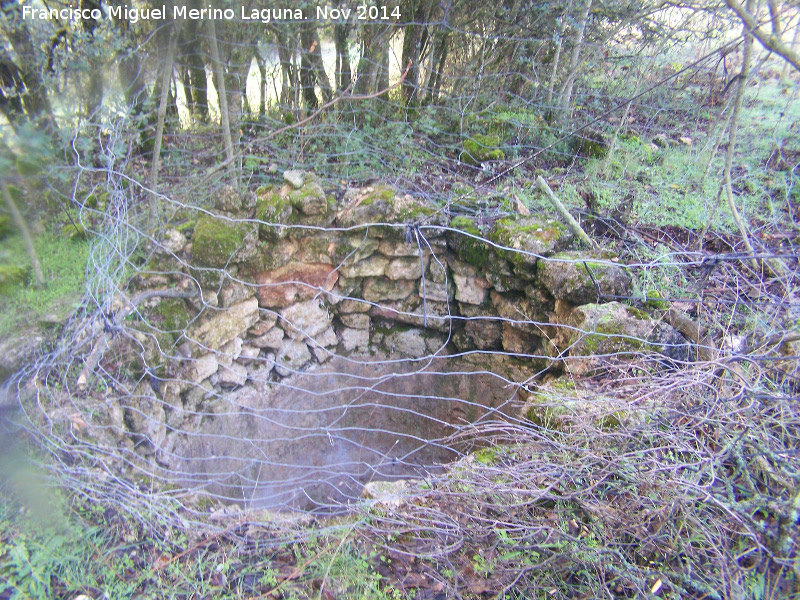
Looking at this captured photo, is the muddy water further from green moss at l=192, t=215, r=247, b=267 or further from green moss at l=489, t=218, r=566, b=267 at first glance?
green moss at l=192, t=215, r=247, b=267

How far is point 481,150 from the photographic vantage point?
3.58 meters

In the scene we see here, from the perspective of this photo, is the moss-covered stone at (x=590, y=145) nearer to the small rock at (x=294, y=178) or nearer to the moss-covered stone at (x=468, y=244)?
the moss-covered stone at (x=468, y=244)

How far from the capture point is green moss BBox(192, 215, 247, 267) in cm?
265

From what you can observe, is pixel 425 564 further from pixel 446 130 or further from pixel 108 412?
pixel 446 130

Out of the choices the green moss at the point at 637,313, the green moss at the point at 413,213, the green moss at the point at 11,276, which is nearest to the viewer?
the green moss at the point at 11,276

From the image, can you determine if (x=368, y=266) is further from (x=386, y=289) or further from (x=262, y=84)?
(x=262, y=84)

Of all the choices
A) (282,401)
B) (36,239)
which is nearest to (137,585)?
(36,239)

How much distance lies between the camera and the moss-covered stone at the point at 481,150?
3.56m

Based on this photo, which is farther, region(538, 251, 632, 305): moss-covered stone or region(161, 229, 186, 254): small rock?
region(161, 229, 186, 254): small rock

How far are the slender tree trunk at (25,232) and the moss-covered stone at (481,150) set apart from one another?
3.01 meters

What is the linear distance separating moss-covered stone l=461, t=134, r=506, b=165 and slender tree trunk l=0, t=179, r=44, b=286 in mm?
3006

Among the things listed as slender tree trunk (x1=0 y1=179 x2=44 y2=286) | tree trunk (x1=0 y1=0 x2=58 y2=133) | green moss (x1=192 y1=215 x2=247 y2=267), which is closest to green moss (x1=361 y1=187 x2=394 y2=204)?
green moss (x1=192 y1=215 x2=247 y2=267)

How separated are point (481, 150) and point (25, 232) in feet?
10.2

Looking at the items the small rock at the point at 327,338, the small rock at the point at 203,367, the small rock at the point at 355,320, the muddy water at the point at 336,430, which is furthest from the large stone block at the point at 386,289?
the small rock at the point at 203,367
